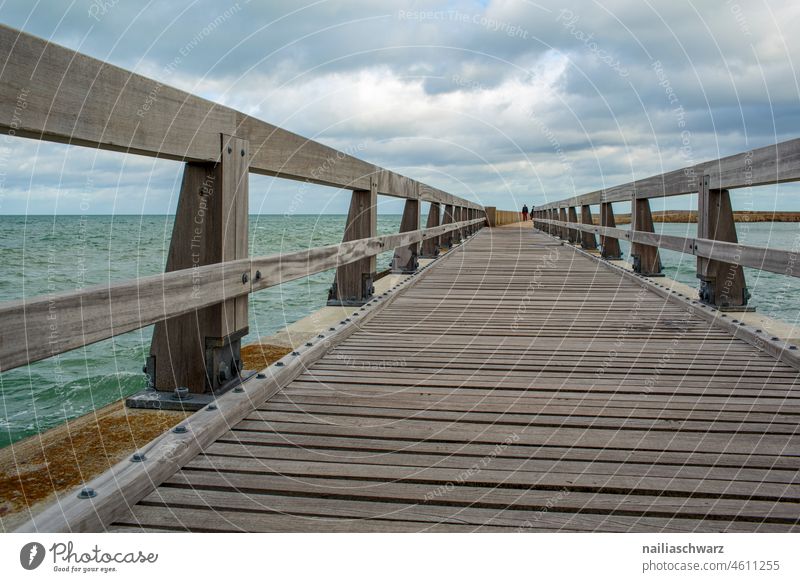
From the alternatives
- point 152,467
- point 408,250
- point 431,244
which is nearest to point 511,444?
point 152,467

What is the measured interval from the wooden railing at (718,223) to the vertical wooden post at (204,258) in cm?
288

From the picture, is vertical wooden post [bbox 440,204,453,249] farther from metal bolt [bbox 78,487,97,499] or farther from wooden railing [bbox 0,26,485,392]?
metal bolt [bbox 78,487,97,499]

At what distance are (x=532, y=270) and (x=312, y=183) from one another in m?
5.16

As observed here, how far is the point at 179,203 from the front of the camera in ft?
9.56

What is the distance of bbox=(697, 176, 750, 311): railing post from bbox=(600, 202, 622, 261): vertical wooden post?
14.5ft

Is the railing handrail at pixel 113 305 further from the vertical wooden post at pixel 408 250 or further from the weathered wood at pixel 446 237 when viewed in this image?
the weathered wood at pixel 446 237

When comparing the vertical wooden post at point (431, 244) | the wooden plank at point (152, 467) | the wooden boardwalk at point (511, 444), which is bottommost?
the wooden boardwalk at point (511, 444)

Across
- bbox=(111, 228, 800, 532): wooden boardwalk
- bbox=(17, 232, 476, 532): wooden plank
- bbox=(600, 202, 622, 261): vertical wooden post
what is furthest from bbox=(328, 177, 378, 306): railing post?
bbox=(600, 202, 622, 261): vertical wooden post

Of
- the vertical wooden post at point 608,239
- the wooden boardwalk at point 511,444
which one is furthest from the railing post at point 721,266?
the vertical wooden post at point 608,239

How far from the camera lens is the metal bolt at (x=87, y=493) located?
1.76 meters

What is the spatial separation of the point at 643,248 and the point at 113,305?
24.3 ft
